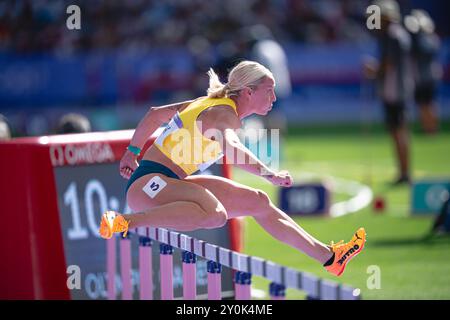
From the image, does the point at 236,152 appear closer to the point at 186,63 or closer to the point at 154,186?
the point at 154,186

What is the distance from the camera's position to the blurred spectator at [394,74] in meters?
15.6

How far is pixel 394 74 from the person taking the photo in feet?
52.4

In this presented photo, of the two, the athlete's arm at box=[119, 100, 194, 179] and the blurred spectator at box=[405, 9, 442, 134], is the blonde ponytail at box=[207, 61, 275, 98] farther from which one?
the blurred spectator at box=[405, 9, 442, 134]

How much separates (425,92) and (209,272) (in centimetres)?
1689

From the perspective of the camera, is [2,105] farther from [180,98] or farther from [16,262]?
[16,262]

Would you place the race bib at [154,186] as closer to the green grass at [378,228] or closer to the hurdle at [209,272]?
the hurdle at [209,272]

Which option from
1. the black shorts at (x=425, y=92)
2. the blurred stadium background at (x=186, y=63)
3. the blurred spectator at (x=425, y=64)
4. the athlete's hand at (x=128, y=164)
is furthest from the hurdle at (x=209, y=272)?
the black shorts at (x=425, y=92)

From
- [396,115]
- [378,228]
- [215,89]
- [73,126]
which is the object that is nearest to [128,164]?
[215,89]

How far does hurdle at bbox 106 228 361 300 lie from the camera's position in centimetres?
481

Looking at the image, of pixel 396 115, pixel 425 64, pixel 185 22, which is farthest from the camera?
pixel 185 22

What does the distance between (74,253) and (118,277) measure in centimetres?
41

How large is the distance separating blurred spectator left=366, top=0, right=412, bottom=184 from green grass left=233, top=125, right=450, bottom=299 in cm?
78

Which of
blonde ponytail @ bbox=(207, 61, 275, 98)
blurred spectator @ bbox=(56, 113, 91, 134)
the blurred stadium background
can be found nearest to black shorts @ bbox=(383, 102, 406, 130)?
the blurred stadium background

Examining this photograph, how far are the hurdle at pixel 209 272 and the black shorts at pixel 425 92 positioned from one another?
49.5 ft
